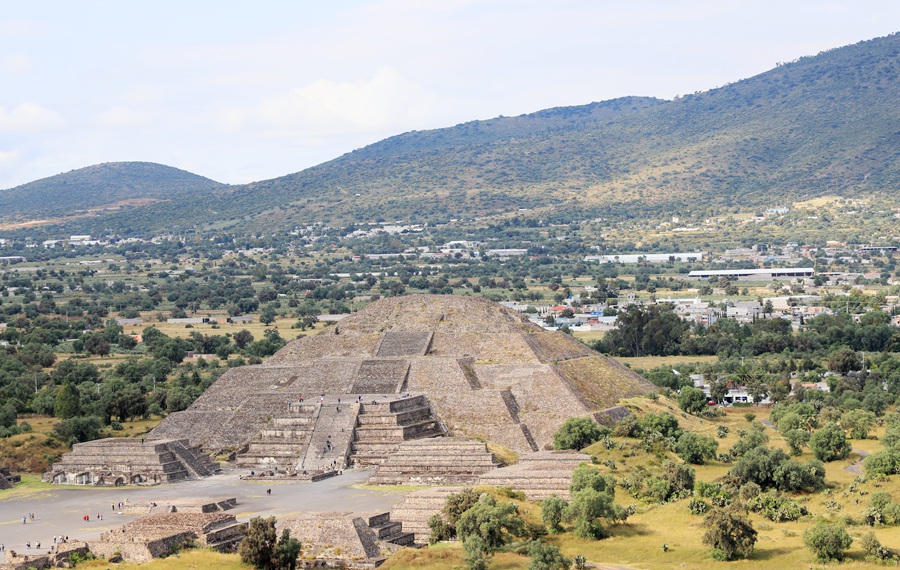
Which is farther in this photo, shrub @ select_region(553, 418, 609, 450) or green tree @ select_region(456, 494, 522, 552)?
shrub @ select_region(553, 418, 609, 450)

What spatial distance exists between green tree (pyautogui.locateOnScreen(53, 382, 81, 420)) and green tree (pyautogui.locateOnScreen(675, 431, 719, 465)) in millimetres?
38876

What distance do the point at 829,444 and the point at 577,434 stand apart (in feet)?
44.5

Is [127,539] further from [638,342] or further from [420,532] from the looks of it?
[638,342]

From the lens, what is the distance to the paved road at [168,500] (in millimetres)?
64250

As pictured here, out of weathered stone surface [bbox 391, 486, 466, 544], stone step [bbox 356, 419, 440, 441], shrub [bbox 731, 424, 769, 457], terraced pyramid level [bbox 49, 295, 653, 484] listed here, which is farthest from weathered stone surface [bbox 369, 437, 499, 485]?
shrub [bbox 731, 424, 769, 457]

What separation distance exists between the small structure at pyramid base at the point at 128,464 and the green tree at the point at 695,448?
25.9 metres

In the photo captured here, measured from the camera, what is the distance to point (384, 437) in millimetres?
80375

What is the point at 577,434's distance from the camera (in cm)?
7681

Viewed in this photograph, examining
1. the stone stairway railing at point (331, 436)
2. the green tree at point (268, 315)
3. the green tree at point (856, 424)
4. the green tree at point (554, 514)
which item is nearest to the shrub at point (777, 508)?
the green tree at point (554, 514)

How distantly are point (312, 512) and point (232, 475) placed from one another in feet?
56.6

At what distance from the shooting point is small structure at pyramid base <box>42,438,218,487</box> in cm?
7850

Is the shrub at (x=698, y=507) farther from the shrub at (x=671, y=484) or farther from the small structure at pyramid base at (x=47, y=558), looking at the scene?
the small structure at pyramid base at (x=47, y=558)

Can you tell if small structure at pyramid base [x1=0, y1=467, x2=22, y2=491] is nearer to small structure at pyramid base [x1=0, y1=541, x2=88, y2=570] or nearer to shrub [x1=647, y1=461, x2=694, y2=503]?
small structure at pyramid base [x1=0, y1=541, x2=88, y2=570]

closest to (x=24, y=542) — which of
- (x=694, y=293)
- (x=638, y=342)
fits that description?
(x=638, y=342)
